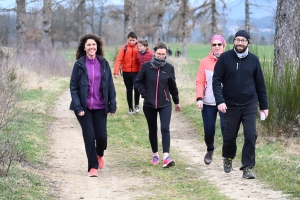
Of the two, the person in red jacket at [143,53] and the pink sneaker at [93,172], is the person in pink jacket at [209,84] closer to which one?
the pink sneaker at [93,172]

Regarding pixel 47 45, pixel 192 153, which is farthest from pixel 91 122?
pixel 47 45

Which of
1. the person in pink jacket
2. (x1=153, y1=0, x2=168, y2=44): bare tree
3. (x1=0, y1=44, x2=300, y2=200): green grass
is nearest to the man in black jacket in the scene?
(x1=0, y1=44, x2=300, y2=200): green grass

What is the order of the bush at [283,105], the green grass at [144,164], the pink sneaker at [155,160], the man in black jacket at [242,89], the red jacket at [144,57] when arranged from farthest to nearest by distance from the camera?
1. the red jacket at [144,57]
2. the bush at [283,105]
3. the pink sneaker at [155,160]
4. the man in black jacket at [242,89]
5. the green grass at [144,164]

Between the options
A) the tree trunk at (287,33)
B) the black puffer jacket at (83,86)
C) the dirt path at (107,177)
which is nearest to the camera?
the dirt path at (107,177)

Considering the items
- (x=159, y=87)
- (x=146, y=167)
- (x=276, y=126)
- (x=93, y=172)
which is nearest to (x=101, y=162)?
(x=93, y=172)

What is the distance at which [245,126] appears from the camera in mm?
7102

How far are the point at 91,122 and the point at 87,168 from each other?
1.03 meters

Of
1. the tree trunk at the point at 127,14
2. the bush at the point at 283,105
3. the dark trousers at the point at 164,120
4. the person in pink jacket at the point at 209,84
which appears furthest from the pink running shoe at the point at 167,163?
the tree trunk at the point at 127,14

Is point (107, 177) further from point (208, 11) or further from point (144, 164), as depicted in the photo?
point (208, 11)

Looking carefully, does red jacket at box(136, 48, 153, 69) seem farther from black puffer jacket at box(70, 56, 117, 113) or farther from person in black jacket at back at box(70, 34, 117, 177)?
black puffer jacket at box(70, 56, 117, 113)

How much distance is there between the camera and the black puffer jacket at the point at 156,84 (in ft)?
26.5

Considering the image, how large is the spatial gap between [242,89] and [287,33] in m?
4.15

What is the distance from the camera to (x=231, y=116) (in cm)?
716

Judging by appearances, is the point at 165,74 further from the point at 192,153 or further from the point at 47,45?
the point at 47,45
